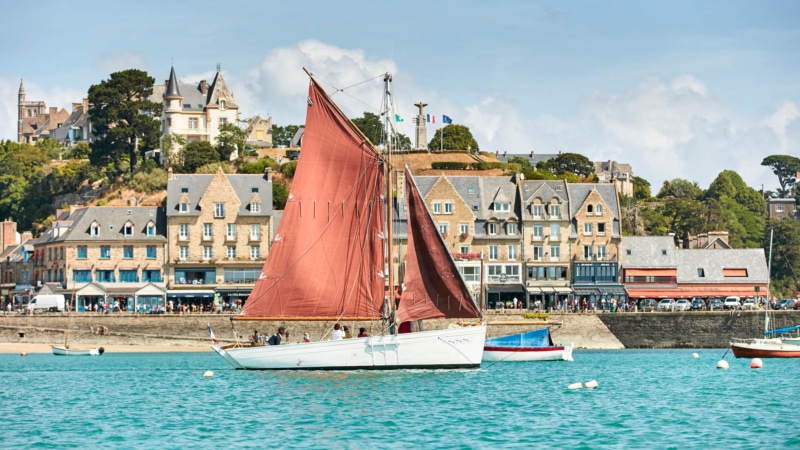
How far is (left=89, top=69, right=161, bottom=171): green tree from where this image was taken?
129125 mm

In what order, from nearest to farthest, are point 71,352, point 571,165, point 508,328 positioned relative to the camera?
point 71,352 → point 508,328 → point 571,165

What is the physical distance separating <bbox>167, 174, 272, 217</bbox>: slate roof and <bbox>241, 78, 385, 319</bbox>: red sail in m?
47.0

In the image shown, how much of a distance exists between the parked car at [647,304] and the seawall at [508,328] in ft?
12.5

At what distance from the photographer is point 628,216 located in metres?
133

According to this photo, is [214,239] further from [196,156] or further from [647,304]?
[647,304]

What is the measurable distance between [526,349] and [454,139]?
7657 centimetres

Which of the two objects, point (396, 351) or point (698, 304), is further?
point (698, 304)

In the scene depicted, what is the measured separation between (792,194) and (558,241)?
102357 mm

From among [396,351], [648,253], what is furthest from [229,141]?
[396,351]

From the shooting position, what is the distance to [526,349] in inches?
2884

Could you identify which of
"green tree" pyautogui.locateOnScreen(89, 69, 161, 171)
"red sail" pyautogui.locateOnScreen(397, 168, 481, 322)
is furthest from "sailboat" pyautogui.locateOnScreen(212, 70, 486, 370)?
"green tree" pyautogui.locateOnScreen(89, 69, 161, 171)

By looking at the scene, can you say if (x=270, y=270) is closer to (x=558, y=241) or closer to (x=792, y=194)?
(x=558, y=241)

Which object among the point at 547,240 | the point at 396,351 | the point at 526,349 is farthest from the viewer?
the point at 547,240

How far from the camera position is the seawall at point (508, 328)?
91.5 meters
